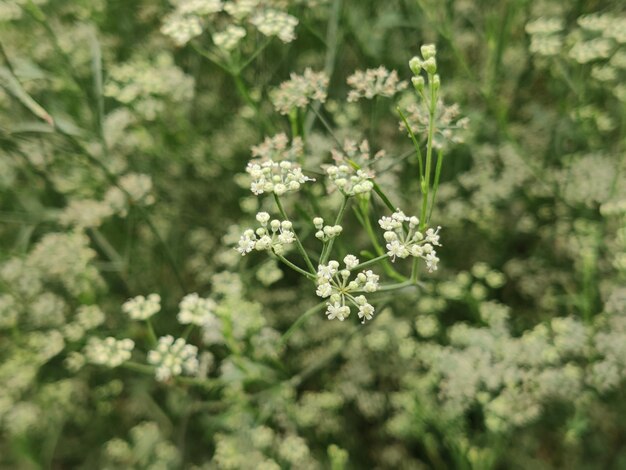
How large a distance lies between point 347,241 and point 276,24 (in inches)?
42.7

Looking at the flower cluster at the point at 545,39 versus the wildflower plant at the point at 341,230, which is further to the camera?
the flower cluster at the point at 545,39

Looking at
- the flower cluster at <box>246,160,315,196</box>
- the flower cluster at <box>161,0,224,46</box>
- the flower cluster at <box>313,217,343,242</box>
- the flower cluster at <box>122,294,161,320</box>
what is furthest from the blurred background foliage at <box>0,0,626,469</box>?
the flower cluster at <box>313,217,343,242</box>

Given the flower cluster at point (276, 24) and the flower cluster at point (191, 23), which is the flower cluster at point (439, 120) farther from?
the flower cluster at point (191, 23)

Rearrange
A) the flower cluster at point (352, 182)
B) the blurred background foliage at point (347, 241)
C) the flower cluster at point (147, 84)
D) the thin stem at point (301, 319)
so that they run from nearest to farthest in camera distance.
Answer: the flower cluster at point (352, 182)
the thin stem at point (301, 319)
the blurred background foliage at point (347, 241)
the flower cluster at point (147, 84)

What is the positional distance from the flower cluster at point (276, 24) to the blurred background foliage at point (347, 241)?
0.11m

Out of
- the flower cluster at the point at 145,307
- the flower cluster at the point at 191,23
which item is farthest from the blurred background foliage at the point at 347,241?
the flower cluster at the point at 145,307

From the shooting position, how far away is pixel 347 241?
8.16 feet

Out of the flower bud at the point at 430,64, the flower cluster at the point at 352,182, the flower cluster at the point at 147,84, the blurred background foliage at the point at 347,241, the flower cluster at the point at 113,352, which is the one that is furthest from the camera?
the flower cluster at the point at 147,84

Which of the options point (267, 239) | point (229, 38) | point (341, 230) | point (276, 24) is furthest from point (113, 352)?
point (276, 24)

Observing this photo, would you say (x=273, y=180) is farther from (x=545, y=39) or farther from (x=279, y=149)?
(x=545, y=39)

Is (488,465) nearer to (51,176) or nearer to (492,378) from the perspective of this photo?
(492,378)

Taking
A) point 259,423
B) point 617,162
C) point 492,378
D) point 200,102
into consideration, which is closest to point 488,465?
point 492,378

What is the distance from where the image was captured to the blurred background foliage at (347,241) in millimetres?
1983

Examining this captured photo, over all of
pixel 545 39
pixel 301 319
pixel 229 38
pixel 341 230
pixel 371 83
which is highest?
pixel 545 39
